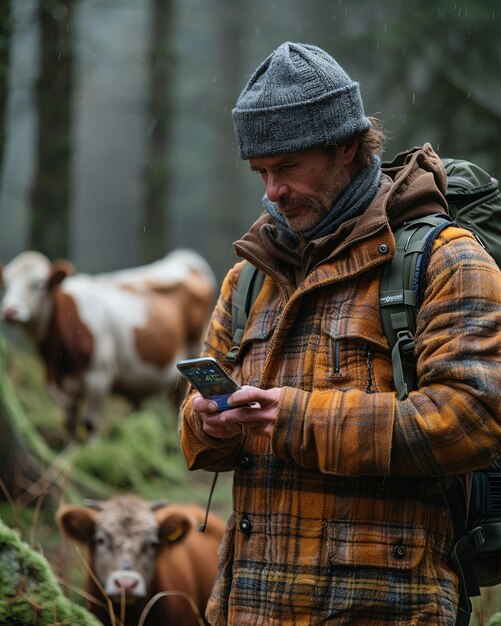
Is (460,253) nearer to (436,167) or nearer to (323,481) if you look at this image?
(436,167)

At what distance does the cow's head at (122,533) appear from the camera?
5.34 metres

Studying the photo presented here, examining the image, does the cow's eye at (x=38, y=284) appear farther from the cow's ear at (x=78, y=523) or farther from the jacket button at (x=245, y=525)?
the jacket button at (x=245, y=525)

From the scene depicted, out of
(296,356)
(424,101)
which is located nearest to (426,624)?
(296,356)

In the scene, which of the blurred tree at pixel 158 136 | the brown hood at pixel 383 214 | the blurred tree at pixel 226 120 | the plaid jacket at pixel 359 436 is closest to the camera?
the plaid jacket at pixel 359 436

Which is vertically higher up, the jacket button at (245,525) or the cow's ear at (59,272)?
the jacket button at (245,525)

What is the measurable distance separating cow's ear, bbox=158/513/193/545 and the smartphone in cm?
272

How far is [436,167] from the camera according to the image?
10.2 ft

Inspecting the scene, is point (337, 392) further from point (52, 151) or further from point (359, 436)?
point (52, 151)

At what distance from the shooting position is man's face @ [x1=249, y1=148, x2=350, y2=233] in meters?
3.00

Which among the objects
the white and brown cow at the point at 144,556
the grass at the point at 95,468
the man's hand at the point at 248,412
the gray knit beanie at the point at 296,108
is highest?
the gray knit beanie at the point at 296,108

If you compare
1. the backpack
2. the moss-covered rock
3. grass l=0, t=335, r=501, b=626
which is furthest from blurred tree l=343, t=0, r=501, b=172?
the moss-covered rock

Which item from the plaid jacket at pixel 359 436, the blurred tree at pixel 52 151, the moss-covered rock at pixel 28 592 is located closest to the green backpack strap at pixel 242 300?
the plaid jacket at pixel 359 436

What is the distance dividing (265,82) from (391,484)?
124cm

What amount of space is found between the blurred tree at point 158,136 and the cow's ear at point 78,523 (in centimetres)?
1219
